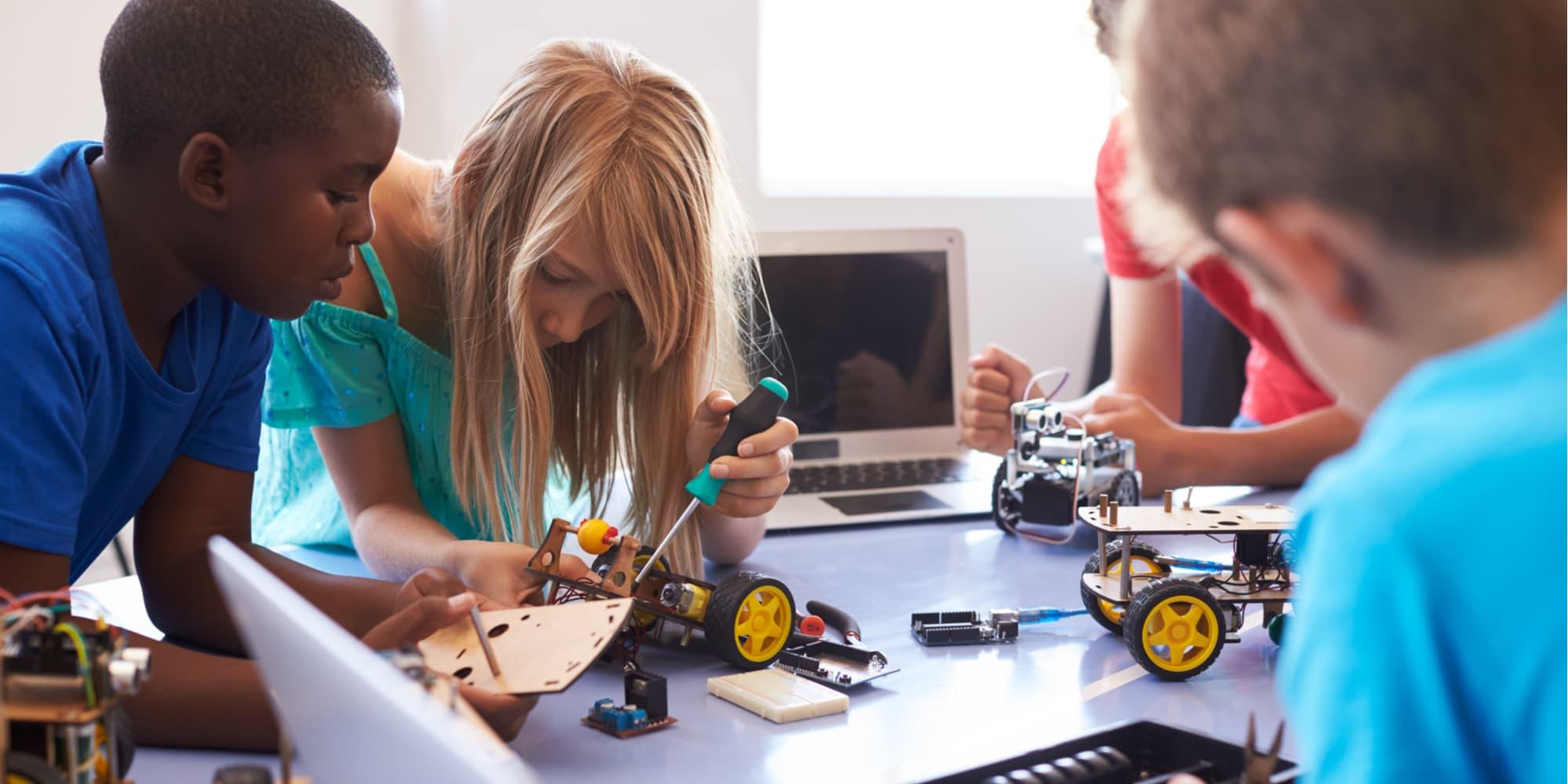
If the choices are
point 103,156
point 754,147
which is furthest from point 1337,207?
point 754,147

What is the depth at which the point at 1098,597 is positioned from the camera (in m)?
1.04

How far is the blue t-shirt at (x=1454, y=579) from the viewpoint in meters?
0.40

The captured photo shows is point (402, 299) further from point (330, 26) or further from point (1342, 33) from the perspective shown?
point (1342, 33)

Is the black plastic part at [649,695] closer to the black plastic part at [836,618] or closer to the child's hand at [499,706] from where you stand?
the child's hand at [499,706]

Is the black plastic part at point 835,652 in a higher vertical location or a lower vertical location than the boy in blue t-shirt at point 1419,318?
lower

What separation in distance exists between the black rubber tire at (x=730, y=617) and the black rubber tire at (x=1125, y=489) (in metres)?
0.51

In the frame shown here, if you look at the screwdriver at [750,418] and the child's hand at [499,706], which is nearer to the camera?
the child's hand at [499,706]

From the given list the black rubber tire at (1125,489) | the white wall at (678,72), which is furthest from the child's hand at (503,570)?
the white wall at (678,72)

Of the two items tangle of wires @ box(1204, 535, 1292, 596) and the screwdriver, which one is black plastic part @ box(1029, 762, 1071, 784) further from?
the screwdriver

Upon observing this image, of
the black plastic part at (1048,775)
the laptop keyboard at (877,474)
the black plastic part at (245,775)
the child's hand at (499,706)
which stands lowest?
the black plastic part at (1048,775)

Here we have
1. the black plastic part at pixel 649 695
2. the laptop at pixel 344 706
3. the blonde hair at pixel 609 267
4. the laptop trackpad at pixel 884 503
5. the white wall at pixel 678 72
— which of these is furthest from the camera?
the white wall at pixel 678 72

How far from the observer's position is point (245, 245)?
2.84ft

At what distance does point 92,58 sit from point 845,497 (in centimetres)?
168

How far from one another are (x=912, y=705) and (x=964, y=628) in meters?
0.15
